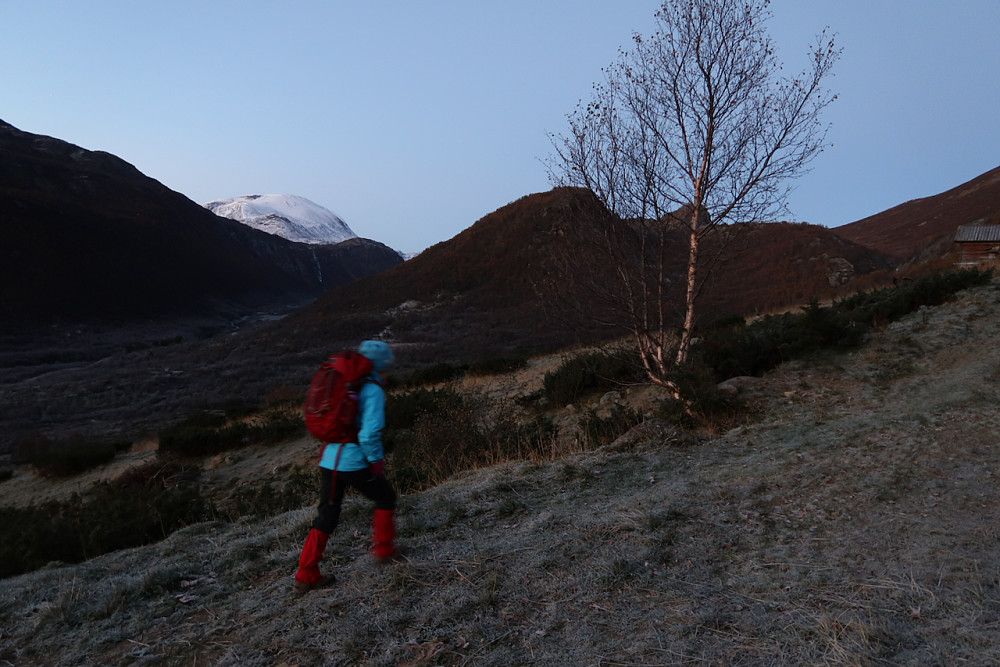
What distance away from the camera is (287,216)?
499 feet

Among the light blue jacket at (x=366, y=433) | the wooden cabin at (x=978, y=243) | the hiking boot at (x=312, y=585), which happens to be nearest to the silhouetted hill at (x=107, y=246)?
the hiking boot at (x=312, y=585)

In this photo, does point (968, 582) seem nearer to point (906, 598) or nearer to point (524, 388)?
point (906, 598)

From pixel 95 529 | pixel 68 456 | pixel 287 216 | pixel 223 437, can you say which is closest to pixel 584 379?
pixel 95 529

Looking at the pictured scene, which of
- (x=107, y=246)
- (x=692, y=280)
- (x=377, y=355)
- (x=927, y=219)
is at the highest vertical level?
(x=107, y=246)

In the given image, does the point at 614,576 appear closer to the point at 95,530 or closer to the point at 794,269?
the point at 95,530

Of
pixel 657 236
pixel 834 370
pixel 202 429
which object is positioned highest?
pixel 657 236

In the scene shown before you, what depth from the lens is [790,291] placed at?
84.7 feet

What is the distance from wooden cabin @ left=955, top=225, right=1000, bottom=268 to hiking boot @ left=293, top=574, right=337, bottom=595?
19317 mm

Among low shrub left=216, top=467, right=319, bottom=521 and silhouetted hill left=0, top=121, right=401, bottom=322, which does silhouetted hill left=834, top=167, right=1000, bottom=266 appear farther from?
silhouetted hill left=0, top=121, right=401, bottom=322

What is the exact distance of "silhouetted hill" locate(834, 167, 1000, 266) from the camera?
38.6 meters

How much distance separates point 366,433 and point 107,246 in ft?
199

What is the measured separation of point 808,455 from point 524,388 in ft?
24.0

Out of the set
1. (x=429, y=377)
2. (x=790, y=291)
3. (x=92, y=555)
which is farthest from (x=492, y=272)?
(x=92, y=555)

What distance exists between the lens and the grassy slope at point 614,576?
2365mm
